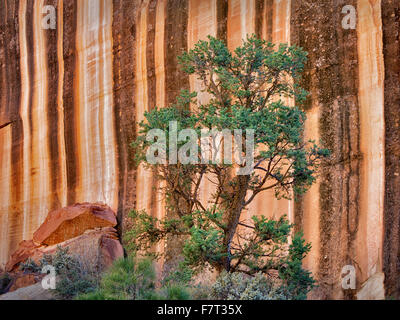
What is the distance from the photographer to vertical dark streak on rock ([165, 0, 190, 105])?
12.5 meters


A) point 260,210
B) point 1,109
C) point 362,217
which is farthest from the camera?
point 1,109

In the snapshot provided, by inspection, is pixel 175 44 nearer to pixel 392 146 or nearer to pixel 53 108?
pixel 53 108

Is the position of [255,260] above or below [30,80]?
below

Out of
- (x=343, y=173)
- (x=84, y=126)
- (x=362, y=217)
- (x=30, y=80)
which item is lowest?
(x=362, y=217)

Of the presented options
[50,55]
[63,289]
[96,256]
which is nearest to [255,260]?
[63,289]

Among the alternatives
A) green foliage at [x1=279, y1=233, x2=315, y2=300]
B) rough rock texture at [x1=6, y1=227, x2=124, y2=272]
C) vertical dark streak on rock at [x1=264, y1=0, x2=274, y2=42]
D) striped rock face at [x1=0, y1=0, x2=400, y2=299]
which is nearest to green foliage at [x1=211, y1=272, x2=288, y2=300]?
green foliage at [x1=279, y1=233, x2=315, y2=300]

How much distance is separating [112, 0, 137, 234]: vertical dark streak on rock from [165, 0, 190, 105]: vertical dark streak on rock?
3.35ft

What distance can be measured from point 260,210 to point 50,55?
25.2ft

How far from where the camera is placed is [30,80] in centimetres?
1584

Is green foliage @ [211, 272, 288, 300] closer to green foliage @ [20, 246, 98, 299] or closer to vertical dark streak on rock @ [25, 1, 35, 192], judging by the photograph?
green foliage @ [20, 246, 98, 299]

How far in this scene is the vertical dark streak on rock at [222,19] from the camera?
11.9 meters

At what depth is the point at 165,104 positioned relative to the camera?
12656 millimetres

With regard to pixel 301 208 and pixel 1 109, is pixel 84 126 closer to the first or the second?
pixel 1 109

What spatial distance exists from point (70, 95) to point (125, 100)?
Answer: 1963 mm
